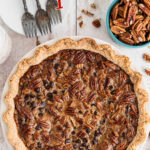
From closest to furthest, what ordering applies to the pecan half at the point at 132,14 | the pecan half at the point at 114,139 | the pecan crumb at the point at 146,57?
the pecan half at the point at 114,139 → the pecan half at the point at 132,14 → the pecan crumb at the point at 146,57

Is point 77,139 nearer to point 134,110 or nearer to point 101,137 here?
point 101,137

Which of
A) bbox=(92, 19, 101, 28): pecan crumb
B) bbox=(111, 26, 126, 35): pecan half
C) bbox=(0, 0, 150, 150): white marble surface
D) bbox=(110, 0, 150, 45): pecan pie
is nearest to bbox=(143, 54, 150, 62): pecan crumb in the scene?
bbox=(0, 0, 150, 150): white marble surface

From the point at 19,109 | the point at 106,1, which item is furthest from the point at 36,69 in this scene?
the point at 106,1

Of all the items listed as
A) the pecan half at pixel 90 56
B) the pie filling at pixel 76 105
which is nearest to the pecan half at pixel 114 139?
the pie filling at pixel 76 105

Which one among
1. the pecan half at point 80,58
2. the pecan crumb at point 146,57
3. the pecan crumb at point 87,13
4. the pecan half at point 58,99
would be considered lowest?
the pecan half at point 58,99

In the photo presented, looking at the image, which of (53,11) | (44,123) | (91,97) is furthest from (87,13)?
(44,123)

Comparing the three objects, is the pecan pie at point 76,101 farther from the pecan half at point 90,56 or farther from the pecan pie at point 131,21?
the pecan pie at point 131,21

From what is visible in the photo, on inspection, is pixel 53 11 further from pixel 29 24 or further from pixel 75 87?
pixel 75 87

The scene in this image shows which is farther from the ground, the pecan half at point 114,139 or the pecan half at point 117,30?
the pecan half at point 117,30
